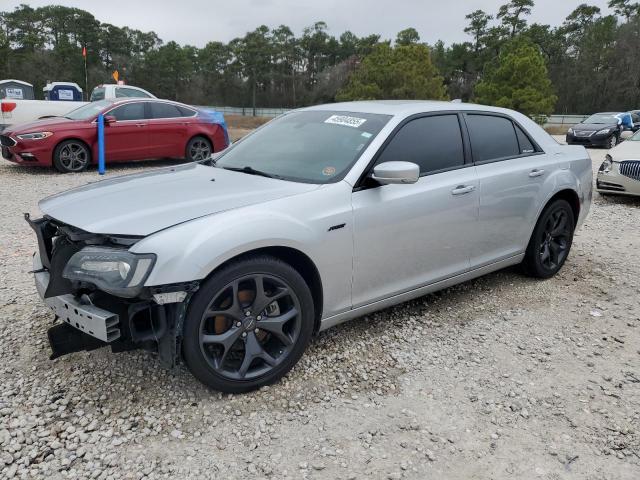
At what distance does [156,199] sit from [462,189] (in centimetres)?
210

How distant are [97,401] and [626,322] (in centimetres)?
372

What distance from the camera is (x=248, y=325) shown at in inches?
110

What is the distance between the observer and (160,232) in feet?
8.24

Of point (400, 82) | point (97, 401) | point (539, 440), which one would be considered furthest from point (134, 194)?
point (400, 82)

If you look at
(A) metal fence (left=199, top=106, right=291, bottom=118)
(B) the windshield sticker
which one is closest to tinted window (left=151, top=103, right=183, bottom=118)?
(B) the windshield sticker

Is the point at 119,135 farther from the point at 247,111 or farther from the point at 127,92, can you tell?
the point at 247,111

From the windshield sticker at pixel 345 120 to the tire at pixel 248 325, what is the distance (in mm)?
1254

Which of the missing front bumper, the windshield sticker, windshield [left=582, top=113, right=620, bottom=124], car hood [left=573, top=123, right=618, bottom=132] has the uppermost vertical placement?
windshield [left=582, top=113, right=620, bottom=124]

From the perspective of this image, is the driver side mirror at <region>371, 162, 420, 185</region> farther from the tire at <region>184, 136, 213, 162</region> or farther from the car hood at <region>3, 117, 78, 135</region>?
the tire at <region>184, 136, 213, 162</region>

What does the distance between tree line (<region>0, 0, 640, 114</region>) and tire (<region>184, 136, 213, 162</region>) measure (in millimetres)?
22200

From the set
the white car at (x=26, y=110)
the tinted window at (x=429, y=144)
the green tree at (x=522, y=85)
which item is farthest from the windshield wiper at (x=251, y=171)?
the green tree at (x=522, y=85)

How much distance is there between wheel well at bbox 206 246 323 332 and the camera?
287 centimetres

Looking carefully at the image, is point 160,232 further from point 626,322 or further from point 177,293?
point 626,322

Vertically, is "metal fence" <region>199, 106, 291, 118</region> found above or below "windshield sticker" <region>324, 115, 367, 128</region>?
above
